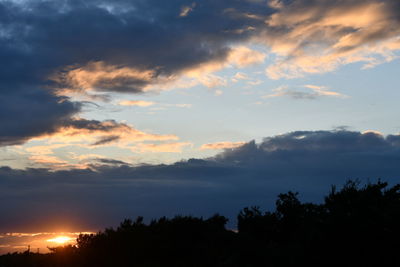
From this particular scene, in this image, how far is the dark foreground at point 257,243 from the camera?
21.9 metres

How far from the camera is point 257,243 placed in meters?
30.1

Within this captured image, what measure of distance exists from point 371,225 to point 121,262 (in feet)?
54.9

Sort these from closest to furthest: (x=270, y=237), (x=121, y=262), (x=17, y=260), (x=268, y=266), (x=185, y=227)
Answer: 1. (x=268, y=266)
2. (x=121, y=262)
3. (x=185, y=227)
4. (x=17, y=260)
5. (x=270, y=237)

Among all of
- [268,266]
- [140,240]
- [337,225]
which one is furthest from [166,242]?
[337,225]

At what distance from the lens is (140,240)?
31984mm

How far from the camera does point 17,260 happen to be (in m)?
36.6

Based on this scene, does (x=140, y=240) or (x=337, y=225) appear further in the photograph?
(x=140, y=240)

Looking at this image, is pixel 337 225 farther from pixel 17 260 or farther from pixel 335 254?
pixel 17 260

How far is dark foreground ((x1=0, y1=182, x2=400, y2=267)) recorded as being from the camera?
21.9 metres

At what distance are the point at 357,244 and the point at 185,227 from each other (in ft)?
48.7

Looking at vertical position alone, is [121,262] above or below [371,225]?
below

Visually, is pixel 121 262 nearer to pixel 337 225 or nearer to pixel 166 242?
pixel 166 242

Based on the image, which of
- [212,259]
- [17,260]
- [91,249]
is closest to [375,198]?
[212,259]

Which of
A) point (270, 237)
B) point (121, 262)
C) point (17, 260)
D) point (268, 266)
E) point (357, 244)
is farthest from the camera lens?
point (270, 237)
